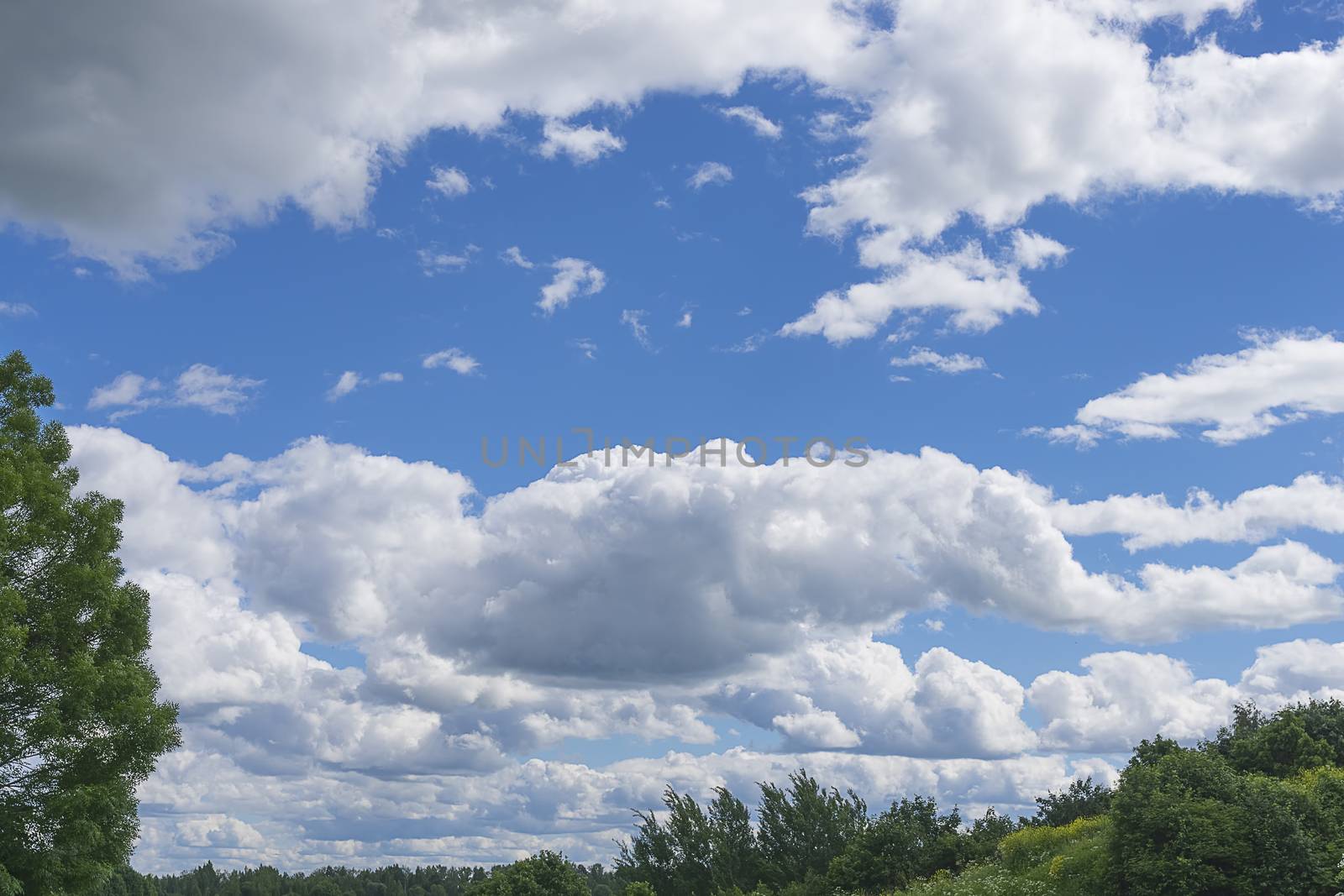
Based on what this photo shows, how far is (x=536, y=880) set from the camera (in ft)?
161

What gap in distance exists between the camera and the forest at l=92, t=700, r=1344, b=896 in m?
25.9

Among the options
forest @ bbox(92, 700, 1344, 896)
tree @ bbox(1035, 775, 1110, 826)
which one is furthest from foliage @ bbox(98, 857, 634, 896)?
tree @ bbox(1035, 775, 1110, 826)

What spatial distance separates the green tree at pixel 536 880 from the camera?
1897 inches

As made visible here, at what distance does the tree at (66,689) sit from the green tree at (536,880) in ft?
87.7

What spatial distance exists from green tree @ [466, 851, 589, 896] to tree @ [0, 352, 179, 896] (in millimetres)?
26744

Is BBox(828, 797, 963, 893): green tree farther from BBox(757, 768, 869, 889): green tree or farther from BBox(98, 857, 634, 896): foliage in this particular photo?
BBox(98, 857, 634, 896): foliage

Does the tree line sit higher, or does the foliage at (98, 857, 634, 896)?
the tree line

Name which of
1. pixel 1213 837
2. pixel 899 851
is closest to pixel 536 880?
pixel 899 851

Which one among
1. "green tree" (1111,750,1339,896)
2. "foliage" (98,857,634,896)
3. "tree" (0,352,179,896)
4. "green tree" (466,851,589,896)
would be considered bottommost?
"foliage" (98,857,634,896)

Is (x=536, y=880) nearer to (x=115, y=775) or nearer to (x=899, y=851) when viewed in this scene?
(x=899, y=851)

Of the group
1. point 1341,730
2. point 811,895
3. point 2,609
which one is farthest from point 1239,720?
point 2,609

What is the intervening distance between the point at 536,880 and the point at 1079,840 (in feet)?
84.3

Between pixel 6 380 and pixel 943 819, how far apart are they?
39.8 metres

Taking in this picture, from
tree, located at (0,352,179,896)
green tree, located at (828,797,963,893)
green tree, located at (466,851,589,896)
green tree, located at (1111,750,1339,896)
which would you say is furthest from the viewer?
green tree, located at (466,851,589,896)
